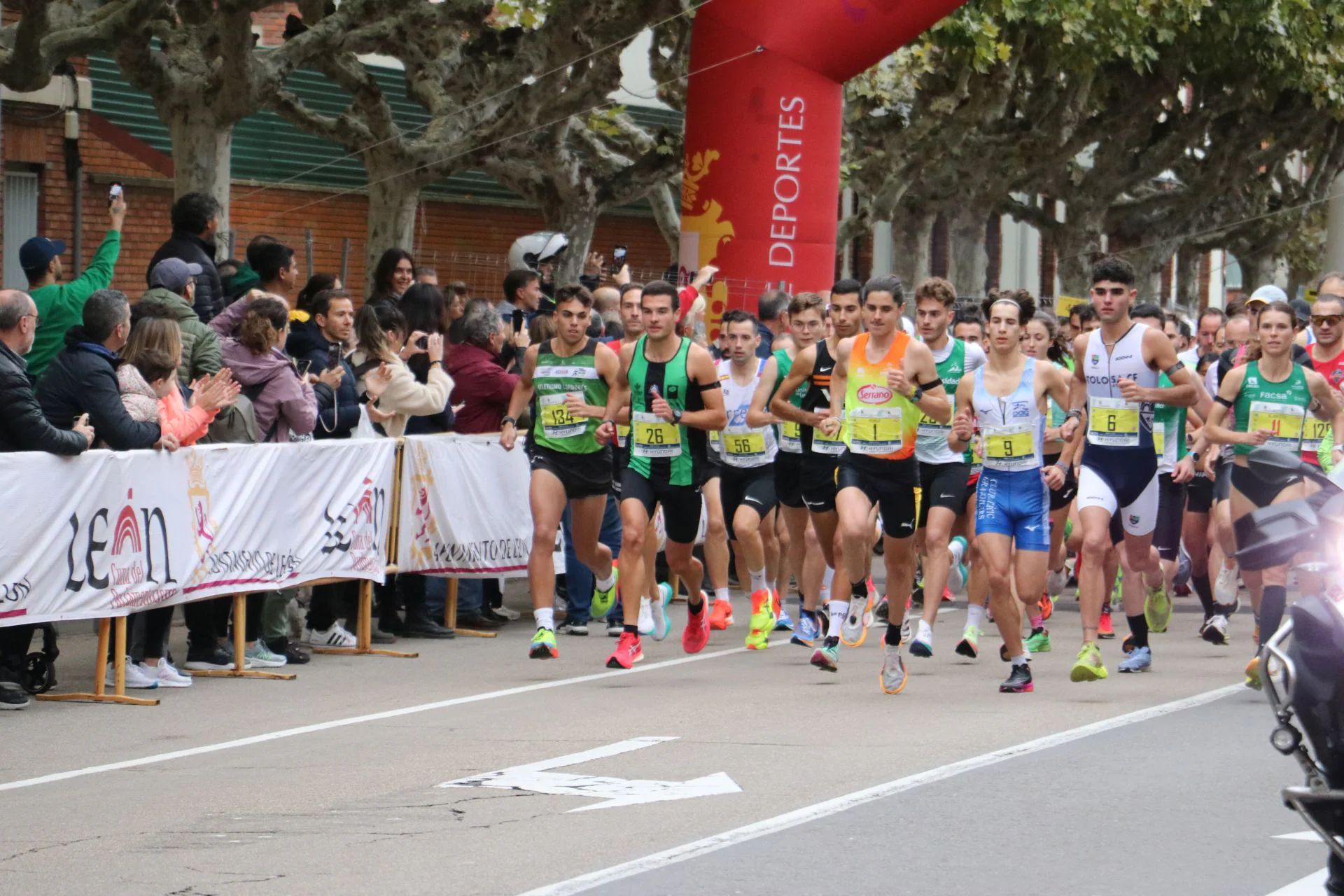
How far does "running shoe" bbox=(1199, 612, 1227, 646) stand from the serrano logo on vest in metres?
3.23

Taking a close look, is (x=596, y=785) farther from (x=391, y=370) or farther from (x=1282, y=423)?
(x=391, y=370)

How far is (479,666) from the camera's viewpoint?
12273mm

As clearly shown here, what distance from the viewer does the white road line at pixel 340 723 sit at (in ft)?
28.6

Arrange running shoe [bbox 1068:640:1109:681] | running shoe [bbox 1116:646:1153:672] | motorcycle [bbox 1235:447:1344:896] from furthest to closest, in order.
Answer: running shoe [bbox 1116:646:1153:672] → running shoe [bbox 1068:640:1109:681] → motorcycle [bbox 1235:447:1344:896]

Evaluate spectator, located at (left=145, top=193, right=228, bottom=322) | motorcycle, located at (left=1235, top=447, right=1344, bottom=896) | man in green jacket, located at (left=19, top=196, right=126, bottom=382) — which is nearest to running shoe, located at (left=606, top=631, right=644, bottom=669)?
spectator, located at (left=145, top=193, right=228, bottom=322)

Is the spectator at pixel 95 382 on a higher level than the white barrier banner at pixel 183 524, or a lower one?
higher

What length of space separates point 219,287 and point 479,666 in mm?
2995

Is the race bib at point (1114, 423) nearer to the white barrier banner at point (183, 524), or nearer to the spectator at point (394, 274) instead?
the white barrier banner at point (183, 524)

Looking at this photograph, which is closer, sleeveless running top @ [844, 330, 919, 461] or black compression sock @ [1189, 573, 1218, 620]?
sleeveless running top @ [844, 330, 919, 461]

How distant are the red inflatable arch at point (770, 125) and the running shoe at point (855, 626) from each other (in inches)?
238

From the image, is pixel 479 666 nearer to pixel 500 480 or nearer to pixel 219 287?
pixel 500 480

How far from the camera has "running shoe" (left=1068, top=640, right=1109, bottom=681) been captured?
1107cm

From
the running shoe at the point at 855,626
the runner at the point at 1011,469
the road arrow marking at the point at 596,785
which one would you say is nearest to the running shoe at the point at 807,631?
the running shoe at the point at 855,626

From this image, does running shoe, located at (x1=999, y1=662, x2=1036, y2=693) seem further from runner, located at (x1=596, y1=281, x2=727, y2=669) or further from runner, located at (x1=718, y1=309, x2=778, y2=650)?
runner, located at (x1=718, y1=309, x2=778, y2=650)
